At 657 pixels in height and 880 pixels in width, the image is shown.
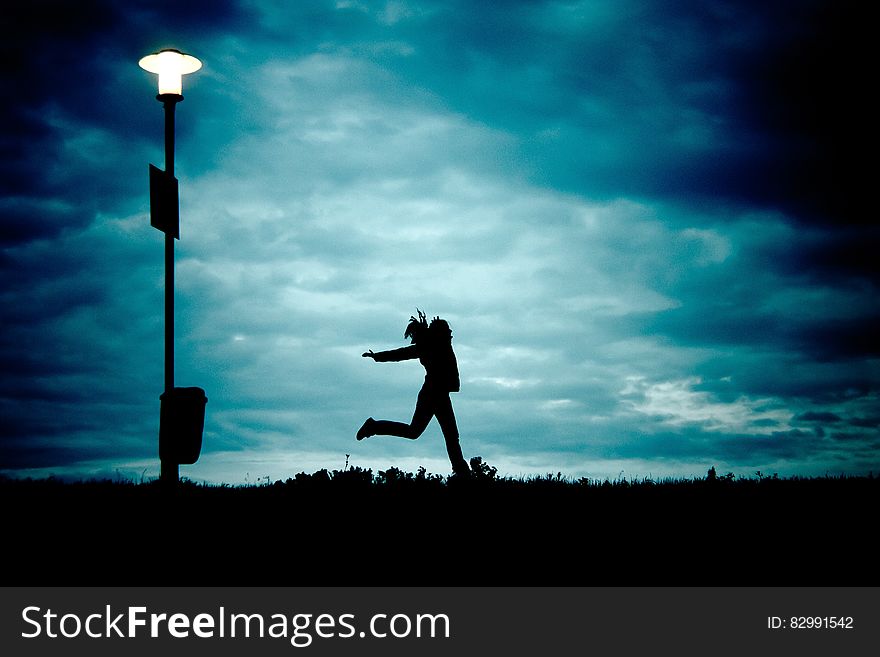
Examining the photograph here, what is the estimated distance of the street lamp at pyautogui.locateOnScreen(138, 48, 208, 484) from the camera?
1021 centimetres

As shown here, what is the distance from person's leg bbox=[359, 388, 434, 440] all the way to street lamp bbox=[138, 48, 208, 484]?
3.01 meters

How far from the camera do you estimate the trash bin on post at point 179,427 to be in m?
10.2

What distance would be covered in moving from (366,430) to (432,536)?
4025 millimetres

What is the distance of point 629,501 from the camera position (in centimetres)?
1169

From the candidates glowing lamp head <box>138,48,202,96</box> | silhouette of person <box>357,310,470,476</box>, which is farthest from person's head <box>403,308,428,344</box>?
glowing lamp head <box>138,48,202,96</box>

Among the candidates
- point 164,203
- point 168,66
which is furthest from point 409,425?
point 168,66

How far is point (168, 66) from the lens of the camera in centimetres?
1101

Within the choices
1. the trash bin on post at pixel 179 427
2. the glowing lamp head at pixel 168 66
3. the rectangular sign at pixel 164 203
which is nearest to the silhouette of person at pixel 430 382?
the trash bin on post at pixel 179 427

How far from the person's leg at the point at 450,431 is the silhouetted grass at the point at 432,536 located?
2.21 feet

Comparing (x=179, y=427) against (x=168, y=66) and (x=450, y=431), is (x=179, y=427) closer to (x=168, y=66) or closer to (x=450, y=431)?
(x=450, y=431)

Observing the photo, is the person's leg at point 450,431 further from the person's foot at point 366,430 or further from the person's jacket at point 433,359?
the person's foot at point 366,430
